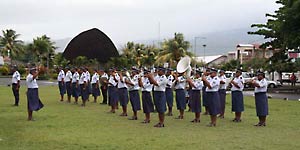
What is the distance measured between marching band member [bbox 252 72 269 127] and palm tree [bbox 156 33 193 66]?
42814 mm

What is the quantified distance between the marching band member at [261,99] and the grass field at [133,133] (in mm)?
320

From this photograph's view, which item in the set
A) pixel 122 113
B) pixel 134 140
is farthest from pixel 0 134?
pixel 122 113

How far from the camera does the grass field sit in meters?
8.98

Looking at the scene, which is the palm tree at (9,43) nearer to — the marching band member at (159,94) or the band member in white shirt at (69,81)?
the band member in white shirt at (69,81)

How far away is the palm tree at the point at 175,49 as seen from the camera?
5550 cm

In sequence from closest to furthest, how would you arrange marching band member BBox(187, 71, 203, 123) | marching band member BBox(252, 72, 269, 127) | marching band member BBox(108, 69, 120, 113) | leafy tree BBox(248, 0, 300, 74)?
marching band member BBox(252, 72, 269, 127) < marching band member BBox(187, 71, 203, 123) < marching band member BBox(108, 69, 120, 113) < leafy tree BBox(248, 0, 300, 74)

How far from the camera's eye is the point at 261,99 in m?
12.4

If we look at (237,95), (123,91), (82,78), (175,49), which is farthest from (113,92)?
(175,49)

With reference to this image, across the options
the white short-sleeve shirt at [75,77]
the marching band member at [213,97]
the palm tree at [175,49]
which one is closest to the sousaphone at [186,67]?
the marching band member at [213,97]

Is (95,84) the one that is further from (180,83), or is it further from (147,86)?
(147,86)

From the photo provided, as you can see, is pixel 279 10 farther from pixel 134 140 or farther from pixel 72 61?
pixel 72 61

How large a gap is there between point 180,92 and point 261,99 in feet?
9.30

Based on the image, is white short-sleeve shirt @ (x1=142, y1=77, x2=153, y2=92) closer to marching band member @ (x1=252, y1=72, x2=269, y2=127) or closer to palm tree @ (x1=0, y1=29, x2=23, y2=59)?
marching band member @ (x1=252, y1=72, x2=269, y2=127)

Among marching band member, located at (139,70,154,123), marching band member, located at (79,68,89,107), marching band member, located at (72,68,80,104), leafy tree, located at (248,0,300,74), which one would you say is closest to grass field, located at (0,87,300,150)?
marching band member, located at (139,70,154,123)
